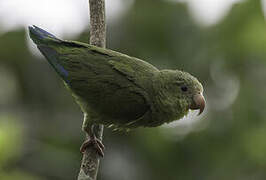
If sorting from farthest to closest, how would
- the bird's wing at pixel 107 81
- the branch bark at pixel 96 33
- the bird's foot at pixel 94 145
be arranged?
Result: the bird's wing at pixel 107 81 → the bird's foot at pixel 94 145 → the branch bark at pixel 96 33

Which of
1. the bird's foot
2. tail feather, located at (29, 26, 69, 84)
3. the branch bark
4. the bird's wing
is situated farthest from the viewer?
tail feather, located at (29, 26, 69, 84)

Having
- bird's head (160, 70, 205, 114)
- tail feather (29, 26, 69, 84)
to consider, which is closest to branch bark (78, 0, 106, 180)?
tail feather (29, 26, 69, 84)

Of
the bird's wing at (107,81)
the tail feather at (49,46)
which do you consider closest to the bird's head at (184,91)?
the bird's wing at (107,81)

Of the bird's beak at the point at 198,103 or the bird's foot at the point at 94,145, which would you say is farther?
the bird's beak at the point at 198,103

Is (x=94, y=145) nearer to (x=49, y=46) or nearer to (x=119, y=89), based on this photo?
(x=119, y=89)

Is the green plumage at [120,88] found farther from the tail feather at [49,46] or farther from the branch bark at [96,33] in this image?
the branch bark at [96,33]

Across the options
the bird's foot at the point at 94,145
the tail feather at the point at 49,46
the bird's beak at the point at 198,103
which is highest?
the tail feather at the point at 49,46

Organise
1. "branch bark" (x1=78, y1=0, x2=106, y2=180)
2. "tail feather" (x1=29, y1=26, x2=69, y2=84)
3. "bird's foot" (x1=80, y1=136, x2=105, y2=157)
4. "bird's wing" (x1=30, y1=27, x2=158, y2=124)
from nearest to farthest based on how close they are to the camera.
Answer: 1. "branch bark" (x1=78, y1=0, x2=106, y2=180)
2. "bird's foot" (x1=80, y1=136, x2=105, y2=157)
3. "bird's wing" (x1=30, y1=27, x2=158, y2=124)
4. "tail feather" (x1=29, y1=26, x2=69, y2=84)

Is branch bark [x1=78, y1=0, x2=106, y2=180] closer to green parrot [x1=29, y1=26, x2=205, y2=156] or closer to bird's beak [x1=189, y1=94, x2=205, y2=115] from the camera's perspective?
green parrot [x1=29, y1=26, x2=205, y2=156]

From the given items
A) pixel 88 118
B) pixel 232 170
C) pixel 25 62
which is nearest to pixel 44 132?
pixel 25 62

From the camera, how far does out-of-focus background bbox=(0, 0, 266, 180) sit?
6895 mm

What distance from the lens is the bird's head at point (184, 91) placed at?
5.27 m

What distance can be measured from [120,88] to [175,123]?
187cm

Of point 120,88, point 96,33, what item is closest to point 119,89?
point 120,88
